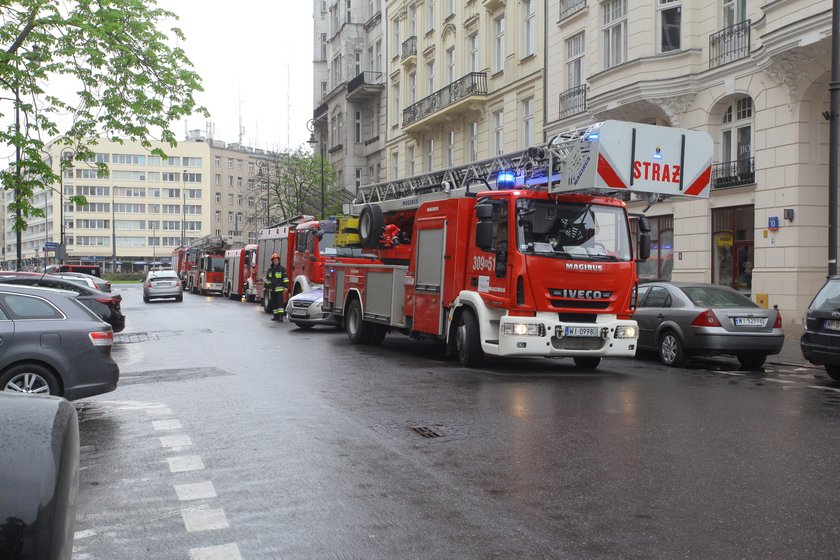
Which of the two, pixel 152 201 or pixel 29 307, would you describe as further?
pixel 152 201

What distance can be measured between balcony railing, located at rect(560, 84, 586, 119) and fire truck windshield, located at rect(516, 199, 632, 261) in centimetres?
1587

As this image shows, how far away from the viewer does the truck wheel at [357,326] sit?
57.5ft

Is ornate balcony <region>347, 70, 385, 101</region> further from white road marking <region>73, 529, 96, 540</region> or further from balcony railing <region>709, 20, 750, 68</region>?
white road marking <region>73, 529, 96, 540</region>

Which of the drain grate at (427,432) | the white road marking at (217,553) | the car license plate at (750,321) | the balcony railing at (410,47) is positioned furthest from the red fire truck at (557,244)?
the balcony railing at (410,47)

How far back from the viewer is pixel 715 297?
14320mm

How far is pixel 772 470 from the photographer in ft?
21.0

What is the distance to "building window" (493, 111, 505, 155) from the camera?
34.9m

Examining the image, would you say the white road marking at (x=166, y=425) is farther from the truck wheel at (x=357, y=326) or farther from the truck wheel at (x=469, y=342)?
the truck wheel at (x=357, y=326)

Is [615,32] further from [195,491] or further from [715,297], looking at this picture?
[195,491]

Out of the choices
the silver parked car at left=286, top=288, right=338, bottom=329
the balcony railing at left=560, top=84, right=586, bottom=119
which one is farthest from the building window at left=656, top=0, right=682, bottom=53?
the silver parked car at left=286, top=288, right=338, bottom=329

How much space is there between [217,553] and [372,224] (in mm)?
13028

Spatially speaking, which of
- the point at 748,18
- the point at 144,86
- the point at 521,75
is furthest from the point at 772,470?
the point at 521,75

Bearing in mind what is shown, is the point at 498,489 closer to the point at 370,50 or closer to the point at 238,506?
the point at 238,506

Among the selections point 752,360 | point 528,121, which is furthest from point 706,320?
point 528,121
